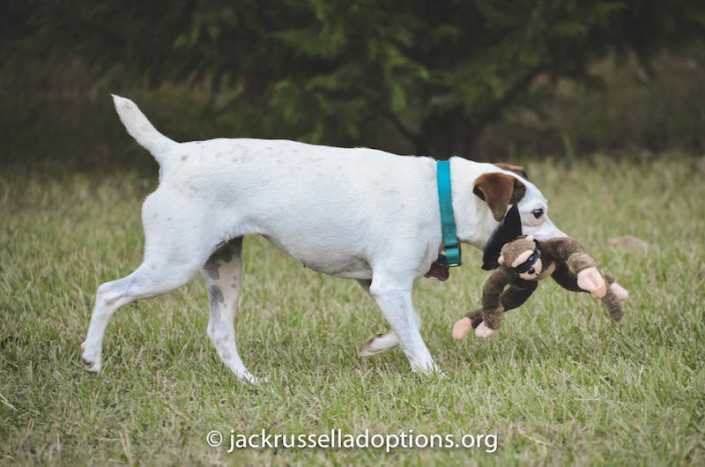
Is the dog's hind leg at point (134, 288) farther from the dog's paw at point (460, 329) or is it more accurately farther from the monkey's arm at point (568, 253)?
the monkey's arm at point (568, 253)

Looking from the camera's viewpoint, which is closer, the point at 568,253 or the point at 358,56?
the point at 568,253

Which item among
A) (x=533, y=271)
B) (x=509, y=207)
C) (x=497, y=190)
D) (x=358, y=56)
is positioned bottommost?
(x=358, y=56)

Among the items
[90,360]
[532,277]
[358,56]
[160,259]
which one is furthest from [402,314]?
[358,56]

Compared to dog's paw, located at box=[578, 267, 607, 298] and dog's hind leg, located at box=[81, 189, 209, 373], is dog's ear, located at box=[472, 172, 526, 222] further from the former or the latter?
dog's hind leg, located at box=[81, 189, 209, 373]

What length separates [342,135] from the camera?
8.19 m

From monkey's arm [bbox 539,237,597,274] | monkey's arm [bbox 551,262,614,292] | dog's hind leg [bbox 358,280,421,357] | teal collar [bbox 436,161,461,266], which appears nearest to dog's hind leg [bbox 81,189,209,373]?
dog's hind leg [bbox 358,280,421,357]

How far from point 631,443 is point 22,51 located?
733cm

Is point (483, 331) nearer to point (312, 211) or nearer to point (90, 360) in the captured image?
point (312, 211)

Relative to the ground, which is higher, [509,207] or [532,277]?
Answer: [509,207]

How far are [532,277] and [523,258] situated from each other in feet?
0.50

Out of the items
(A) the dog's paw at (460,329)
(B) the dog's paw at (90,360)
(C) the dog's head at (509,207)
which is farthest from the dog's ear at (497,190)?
(B) the dog's paw at (90,360)

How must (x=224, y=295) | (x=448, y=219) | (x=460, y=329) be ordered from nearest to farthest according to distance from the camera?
1. (x=448, y=219)
2. (x=460, y=329)
3. (x=224, y=295)

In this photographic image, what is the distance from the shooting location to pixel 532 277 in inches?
150

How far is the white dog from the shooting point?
3789 mm
